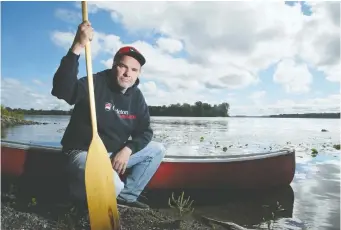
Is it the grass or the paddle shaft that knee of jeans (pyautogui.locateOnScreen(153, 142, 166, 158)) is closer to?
the paddle shaft

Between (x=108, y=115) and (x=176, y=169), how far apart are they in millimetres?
903

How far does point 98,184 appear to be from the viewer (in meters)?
2.43

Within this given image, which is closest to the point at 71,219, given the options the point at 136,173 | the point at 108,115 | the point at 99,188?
the point at 99,188

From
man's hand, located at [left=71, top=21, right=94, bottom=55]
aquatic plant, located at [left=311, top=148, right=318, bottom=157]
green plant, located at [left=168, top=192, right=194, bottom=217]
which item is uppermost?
man's hand, located at [left=71, top=21, right=94, bottom=55]

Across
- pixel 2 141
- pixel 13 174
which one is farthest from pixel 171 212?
pixel 2 141

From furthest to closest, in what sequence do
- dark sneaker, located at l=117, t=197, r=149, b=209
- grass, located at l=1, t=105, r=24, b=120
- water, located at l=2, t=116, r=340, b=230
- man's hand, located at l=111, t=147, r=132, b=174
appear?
water, located at l=2, t=116, r=340, b=230
grass, located at l=1, t=105, r=24, b=120
dark sneaker, located at l=117, t=197, r=149, b=209
man's hand, located at l=111, t=147, r=132, b=174

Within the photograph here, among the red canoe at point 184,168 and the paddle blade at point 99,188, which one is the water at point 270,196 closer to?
the red canoe at point 184,168

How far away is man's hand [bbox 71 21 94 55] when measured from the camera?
2281mm

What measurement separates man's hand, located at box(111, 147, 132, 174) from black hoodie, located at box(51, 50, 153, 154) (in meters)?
0.05

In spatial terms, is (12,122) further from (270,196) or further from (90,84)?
(270,196)

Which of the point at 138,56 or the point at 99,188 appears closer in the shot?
the point at 99,188

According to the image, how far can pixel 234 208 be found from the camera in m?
3.22

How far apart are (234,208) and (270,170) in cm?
58

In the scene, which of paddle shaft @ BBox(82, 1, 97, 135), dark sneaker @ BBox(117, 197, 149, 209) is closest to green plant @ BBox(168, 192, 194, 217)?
dark sneaker @ BBox(117, 197, 149, 209)
